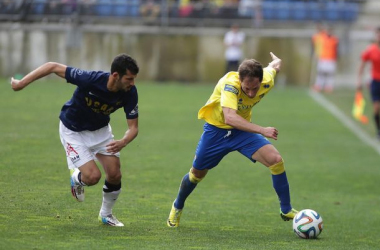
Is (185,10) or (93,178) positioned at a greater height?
(93,178)

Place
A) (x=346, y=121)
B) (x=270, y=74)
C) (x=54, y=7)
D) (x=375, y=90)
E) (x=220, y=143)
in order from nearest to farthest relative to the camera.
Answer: (x=220, y=143)
(x=270, y=74)
(x=375, y=90)
(x=346, y=121)
(x=54, y=7)

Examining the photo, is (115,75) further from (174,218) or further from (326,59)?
(326,59)

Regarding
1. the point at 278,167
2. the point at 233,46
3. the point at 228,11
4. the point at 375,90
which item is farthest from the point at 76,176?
the point at 228,11

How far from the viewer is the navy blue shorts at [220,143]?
9.95 m

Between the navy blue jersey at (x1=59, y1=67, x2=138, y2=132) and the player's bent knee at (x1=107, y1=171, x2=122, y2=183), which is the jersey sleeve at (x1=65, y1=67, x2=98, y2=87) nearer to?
the navy blue jersey at (x1=59, y1=67, x2=138, y2=132)

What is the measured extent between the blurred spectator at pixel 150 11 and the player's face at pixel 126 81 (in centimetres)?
2496

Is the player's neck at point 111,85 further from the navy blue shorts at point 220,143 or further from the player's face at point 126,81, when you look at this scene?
the navy blue shorts at point 220,143

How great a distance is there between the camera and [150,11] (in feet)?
111

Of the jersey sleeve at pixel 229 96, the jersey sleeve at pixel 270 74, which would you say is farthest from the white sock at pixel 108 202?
the jersey sleeve at pixel 270 74

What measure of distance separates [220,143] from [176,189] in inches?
133

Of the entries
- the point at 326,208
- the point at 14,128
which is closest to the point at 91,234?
the point at 326,208

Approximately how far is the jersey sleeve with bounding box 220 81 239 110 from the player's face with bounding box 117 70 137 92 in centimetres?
112

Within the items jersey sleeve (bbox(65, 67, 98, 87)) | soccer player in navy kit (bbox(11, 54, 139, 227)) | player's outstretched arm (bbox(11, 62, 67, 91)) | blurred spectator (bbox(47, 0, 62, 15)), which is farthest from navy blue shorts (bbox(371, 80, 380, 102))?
blurred spectator (bbox(47, 0, 62, 15))

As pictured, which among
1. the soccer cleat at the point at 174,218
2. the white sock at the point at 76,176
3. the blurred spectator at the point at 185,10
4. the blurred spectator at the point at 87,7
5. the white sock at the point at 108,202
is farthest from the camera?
the blurred spectator at the point at 185,10
